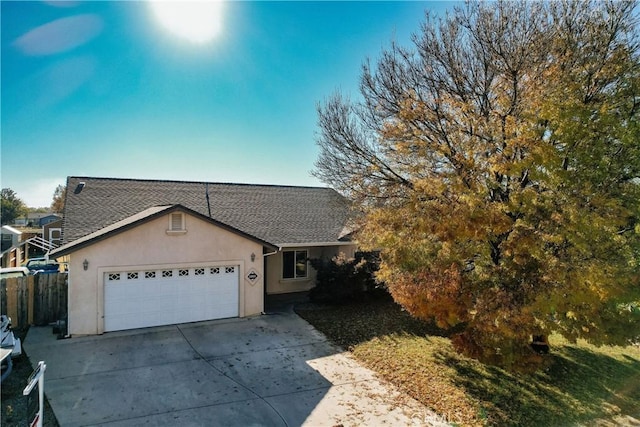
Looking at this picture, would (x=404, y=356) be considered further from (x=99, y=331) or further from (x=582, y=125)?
(x=99, y=331)

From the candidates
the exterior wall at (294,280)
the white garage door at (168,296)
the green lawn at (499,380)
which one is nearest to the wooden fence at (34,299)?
the white garage door at (168,296)

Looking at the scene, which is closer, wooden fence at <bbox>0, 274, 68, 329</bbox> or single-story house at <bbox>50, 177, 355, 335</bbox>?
single-story house at <bbox>50, 177, 355, 335</bbox>

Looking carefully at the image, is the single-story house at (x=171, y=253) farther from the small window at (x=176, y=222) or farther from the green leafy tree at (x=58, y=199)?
the green leafy tree at (x=58, y=199)

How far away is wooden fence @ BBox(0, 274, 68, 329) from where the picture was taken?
39.4ft

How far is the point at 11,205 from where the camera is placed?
65500 mm

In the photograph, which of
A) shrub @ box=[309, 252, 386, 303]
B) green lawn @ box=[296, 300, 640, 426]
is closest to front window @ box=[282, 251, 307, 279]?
shrub @ box=[309, 252, 386, 303]

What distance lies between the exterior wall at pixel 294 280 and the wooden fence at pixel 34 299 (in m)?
8.01

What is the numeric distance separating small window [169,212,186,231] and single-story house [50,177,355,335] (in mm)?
33

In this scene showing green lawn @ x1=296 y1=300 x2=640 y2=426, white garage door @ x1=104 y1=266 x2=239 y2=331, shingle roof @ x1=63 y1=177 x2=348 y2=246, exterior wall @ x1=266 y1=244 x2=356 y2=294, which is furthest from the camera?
exterior wall @ x1=266 y1=244 x2=356 y2=294

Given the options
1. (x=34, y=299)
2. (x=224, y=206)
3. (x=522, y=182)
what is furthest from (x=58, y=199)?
(x=522, y=182)

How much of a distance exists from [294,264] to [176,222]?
21.7 feet

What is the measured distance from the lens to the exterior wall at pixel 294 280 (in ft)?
56.3

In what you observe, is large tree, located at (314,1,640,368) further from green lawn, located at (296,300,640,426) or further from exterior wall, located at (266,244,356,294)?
exterior wall, located at (266,244,356,294)

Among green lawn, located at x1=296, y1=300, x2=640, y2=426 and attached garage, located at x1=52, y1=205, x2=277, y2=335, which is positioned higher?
attached garage, located at x1=52, y1=205, x2=277, y2=335
